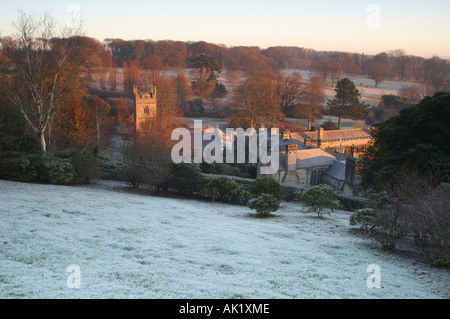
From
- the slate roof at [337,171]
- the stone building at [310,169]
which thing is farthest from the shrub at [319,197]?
the slate roof at [337,171]

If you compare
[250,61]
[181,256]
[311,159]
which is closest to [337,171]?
[311,159]

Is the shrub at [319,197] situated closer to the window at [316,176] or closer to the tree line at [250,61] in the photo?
the window at [316,176]

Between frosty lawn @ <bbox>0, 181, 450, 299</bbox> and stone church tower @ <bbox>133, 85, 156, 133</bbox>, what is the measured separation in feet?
85.8

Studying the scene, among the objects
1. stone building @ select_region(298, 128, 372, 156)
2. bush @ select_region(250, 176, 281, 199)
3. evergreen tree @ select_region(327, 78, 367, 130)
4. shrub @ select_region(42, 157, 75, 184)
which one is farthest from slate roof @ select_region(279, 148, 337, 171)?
evergreen tree @ select_region(327, 78, 367, 130)

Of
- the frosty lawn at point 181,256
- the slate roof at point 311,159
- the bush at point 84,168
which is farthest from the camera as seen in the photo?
the slate roof at point 311,159

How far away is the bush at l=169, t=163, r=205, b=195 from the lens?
1892cm

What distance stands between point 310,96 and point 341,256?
52.1 metres

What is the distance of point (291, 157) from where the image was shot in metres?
25.5

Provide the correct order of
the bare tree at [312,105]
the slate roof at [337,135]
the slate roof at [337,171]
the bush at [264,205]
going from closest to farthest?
the bush at [264,205] → the slate roof at [337,171] → the slate roof at [337,135] → the bare tree at [312,105]

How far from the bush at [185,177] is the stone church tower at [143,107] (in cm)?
2141

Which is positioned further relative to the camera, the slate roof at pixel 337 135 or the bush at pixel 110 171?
the slate roof at pixel 337 135

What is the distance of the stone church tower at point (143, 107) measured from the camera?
4009 cm

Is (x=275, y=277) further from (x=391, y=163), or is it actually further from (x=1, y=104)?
(x=1, y=104)

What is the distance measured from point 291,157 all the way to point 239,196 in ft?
27.9
